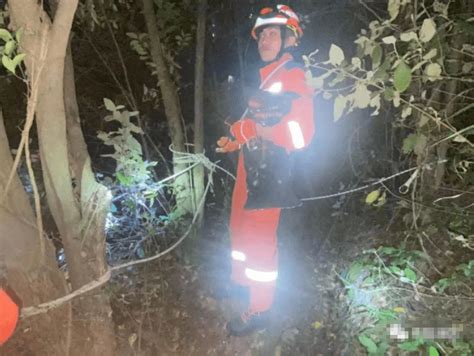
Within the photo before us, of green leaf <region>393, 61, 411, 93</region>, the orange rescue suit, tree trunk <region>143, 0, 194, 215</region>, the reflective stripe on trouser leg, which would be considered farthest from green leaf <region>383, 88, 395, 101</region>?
tree trunk <region>143, 0, 194, 215</region>

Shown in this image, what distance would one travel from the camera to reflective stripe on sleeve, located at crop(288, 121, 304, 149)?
8.97 feet

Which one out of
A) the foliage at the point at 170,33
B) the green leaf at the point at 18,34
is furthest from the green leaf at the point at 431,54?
the foliage at the point at 170,33

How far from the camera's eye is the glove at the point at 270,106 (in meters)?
2.70

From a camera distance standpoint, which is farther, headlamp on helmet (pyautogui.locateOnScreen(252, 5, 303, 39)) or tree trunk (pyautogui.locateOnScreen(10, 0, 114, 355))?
headlamp on helmet (pyautogui.locateOnScreen(252, 5, 303, 39))

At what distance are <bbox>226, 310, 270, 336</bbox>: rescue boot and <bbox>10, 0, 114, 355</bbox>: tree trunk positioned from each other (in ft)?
2.82

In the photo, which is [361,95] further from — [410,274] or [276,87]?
[410,274]

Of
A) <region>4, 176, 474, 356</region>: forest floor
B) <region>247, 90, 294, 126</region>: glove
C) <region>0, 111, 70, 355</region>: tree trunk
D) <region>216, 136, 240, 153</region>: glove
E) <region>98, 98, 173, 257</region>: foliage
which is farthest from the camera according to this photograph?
<region>98, 98, 173, 257</region>: foliage

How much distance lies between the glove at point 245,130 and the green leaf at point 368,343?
138cm

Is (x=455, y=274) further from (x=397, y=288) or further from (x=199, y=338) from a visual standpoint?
(x=199, y=338)

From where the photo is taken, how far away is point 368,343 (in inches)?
118

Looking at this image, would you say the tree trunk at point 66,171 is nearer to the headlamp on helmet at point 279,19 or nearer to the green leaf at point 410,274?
the headlamp on helmet at point 279,19

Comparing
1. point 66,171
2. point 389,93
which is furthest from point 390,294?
point 66,171

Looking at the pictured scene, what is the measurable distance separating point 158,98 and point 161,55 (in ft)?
3.50

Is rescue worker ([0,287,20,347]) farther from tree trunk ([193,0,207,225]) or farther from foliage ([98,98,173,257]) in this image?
tree trunk ([193,0,207,225])
